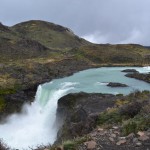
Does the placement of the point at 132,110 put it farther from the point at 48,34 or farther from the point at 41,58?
the point at 48,34

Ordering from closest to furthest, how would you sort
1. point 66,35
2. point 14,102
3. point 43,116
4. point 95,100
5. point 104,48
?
point 95,100
point 43,116
point 14,102
point 104,48
point 66,35

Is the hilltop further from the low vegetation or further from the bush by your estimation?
the bush

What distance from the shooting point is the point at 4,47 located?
11031 centimetres

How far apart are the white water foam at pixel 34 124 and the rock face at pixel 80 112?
257cm

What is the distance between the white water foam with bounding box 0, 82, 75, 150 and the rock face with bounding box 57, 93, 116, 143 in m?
2.57

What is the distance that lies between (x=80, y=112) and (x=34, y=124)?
18.4m

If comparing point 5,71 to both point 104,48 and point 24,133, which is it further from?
point 104,48

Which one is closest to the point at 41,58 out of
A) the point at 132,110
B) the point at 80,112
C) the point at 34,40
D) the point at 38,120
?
the point at 34,40

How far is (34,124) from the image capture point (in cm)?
4459

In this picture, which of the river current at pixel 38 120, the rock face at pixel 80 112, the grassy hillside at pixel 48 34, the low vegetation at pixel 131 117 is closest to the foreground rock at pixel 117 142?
the low vegetation at pixel 131 117

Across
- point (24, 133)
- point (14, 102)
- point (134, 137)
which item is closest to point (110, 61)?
point (14, 102)

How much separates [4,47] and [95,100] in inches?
3209

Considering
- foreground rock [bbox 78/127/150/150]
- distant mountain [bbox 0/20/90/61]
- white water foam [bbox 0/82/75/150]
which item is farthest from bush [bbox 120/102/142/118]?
distant mountain [bbox 0/20/90/61]

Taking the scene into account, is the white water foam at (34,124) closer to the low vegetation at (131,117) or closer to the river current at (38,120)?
the river current at (38,120)
